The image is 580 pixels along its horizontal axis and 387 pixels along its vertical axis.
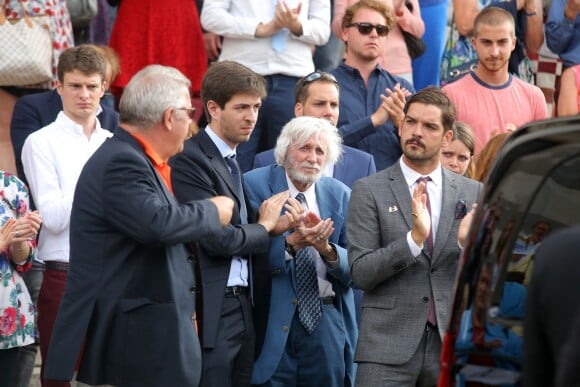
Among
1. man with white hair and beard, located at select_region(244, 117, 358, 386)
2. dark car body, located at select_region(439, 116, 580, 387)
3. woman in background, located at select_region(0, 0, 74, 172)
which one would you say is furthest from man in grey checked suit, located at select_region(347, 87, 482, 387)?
woman in background, located at select_region(0, 0, 74, 172)

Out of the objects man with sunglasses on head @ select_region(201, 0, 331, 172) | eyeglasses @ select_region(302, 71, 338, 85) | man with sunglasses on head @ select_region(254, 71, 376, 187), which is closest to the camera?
man with sunglasses on head @ select_region(254, 71, 376, 187)

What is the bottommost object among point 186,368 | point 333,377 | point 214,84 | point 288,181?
point 333,377

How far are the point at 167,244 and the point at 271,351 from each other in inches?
67.9

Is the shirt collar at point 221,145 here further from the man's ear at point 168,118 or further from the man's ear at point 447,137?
the man's ear at point 447,137

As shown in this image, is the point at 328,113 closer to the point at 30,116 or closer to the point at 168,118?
the point at 30,116

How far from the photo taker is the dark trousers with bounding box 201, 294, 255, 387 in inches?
292

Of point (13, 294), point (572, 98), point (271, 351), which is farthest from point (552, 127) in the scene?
point (572, 98)

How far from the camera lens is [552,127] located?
14.7 feet

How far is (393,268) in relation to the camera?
7.54 m

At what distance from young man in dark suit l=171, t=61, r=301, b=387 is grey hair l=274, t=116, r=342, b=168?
1.66 feet

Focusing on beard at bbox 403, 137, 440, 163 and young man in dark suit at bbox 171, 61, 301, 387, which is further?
beard at bbox 403, 137, 440, 163

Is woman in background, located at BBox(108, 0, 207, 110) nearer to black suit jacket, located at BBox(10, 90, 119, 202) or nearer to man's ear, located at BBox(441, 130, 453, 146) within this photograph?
black suit jacket, located at BBox(10, 90, 119, 202)

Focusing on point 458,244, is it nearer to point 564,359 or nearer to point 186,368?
point 186,368

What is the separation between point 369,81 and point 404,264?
10.6 ft
